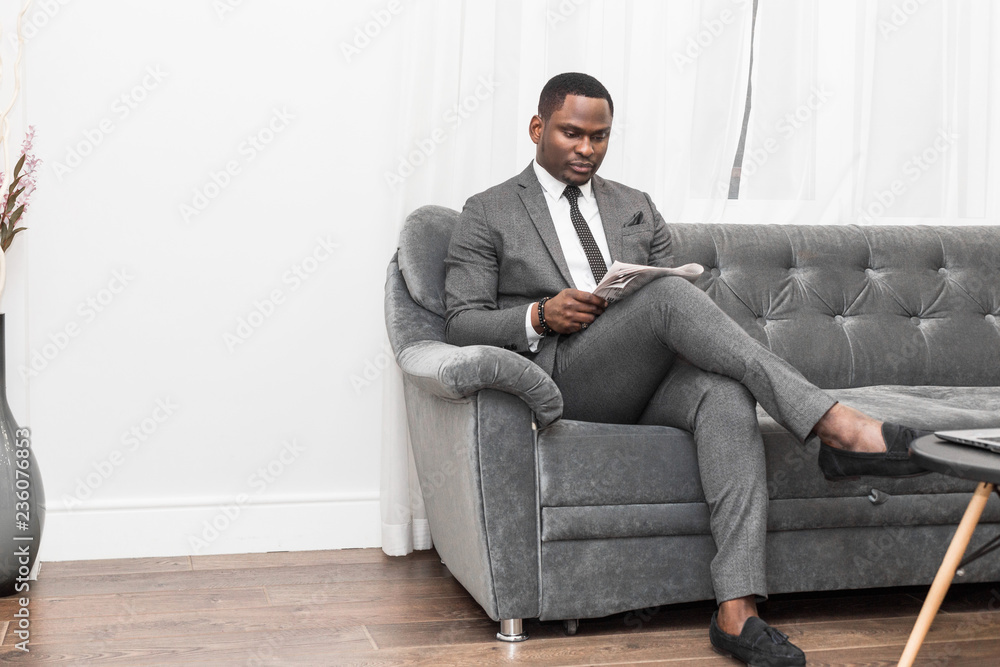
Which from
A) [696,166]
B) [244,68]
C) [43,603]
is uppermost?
[244,68]

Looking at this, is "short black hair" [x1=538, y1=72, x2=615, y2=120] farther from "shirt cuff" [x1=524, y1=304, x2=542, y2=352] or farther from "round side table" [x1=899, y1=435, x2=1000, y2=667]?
"round side table" [x1=899, y1=435, x2=1000, y2=667]

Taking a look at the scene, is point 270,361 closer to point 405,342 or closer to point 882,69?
point 405,342

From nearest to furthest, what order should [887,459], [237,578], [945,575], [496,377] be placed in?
[945,575] < [887,459] < [496,377] < [237,578]

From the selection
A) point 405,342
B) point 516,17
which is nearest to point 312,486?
point 405,342

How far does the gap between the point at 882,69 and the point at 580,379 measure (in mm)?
1652

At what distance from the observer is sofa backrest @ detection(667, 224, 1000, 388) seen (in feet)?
8.21

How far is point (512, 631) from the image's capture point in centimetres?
191

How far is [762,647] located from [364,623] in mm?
802

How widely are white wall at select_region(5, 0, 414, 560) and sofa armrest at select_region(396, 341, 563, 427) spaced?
85 centimetres

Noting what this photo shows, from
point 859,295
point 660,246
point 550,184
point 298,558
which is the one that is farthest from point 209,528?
point 859,295

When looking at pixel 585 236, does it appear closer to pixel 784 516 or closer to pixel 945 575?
pixel 784 516

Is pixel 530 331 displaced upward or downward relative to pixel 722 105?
downward

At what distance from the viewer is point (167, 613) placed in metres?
2.04

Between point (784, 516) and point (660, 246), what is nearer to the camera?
point (784, 516)
